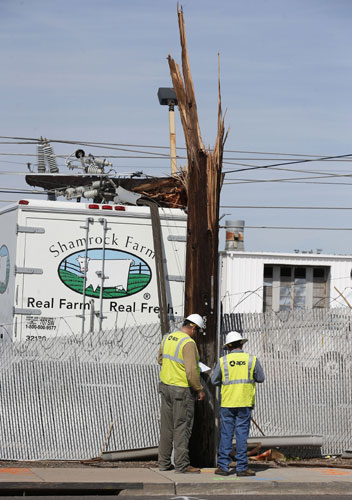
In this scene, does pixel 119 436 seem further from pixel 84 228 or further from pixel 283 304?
pixel 283 304

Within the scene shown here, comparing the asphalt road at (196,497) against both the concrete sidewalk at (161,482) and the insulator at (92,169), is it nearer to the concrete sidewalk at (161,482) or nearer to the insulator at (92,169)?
the concrete sidewalk at (161,482)

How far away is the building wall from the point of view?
2967 cm

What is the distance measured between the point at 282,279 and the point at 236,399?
69.3 ft

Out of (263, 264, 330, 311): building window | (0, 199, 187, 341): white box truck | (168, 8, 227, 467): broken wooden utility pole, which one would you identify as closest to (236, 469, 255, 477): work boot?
(168, 8, 227, 467): broken wooden utility pole

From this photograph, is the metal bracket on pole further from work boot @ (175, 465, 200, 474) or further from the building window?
the building window

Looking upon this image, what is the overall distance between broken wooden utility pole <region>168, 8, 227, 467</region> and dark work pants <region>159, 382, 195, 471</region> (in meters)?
0.62

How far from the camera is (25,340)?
12.9 metres

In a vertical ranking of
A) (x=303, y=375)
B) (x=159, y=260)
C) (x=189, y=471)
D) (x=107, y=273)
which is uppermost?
(x=159, y=260)

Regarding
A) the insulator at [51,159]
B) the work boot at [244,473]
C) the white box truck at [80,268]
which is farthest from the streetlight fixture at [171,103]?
the work boot at [244,473]

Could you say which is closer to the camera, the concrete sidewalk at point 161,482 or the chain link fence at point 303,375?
the concrete sidewalk at point 161,482

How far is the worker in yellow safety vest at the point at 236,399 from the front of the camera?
34.3ft

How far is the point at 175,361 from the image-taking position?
1062 cm

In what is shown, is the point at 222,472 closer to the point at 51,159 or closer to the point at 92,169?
the point at 92,169

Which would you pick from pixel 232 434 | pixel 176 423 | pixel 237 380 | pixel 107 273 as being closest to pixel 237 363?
pixel 237 380
